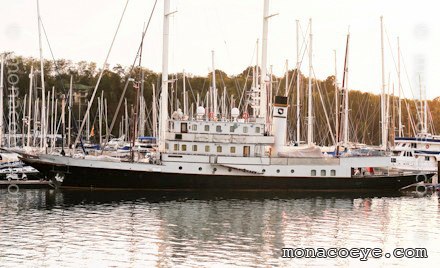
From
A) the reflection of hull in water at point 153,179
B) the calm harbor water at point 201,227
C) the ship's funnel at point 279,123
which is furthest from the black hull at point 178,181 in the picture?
the ship's funnel at point 279,123

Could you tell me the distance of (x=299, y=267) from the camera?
29.8 m

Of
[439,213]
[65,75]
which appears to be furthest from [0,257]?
[65,75]

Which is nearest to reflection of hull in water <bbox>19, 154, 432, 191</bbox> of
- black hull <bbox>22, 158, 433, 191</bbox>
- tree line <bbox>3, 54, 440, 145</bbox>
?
black hull <bbox>22, 158, 433, 191</bbox>

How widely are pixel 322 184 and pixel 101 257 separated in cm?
2867

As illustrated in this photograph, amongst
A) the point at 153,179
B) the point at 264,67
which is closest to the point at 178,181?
the point at 153,179

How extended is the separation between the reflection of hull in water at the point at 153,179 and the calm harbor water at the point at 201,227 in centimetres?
103

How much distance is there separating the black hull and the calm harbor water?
1.02 metres

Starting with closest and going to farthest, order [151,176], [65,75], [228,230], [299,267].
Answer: [299,267], [228,230], [151,176], [65,75]

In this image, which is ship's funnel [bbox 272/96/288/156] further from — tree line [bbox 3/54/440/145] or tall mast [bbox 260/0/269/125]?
tree line [bbox 3/54/440/145]

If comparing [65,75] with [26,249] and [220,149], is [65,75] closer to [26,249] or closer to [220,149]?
[220,149]

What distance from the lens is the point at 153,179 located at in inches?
2120

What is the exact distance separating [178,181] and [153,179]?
184 centimetres

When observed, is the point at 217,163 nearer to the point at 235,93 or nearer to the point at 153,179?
the point at 153,179

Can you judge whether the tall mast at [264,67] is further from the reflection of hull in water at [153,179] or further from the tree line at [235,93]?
the tree line at [235,93]
